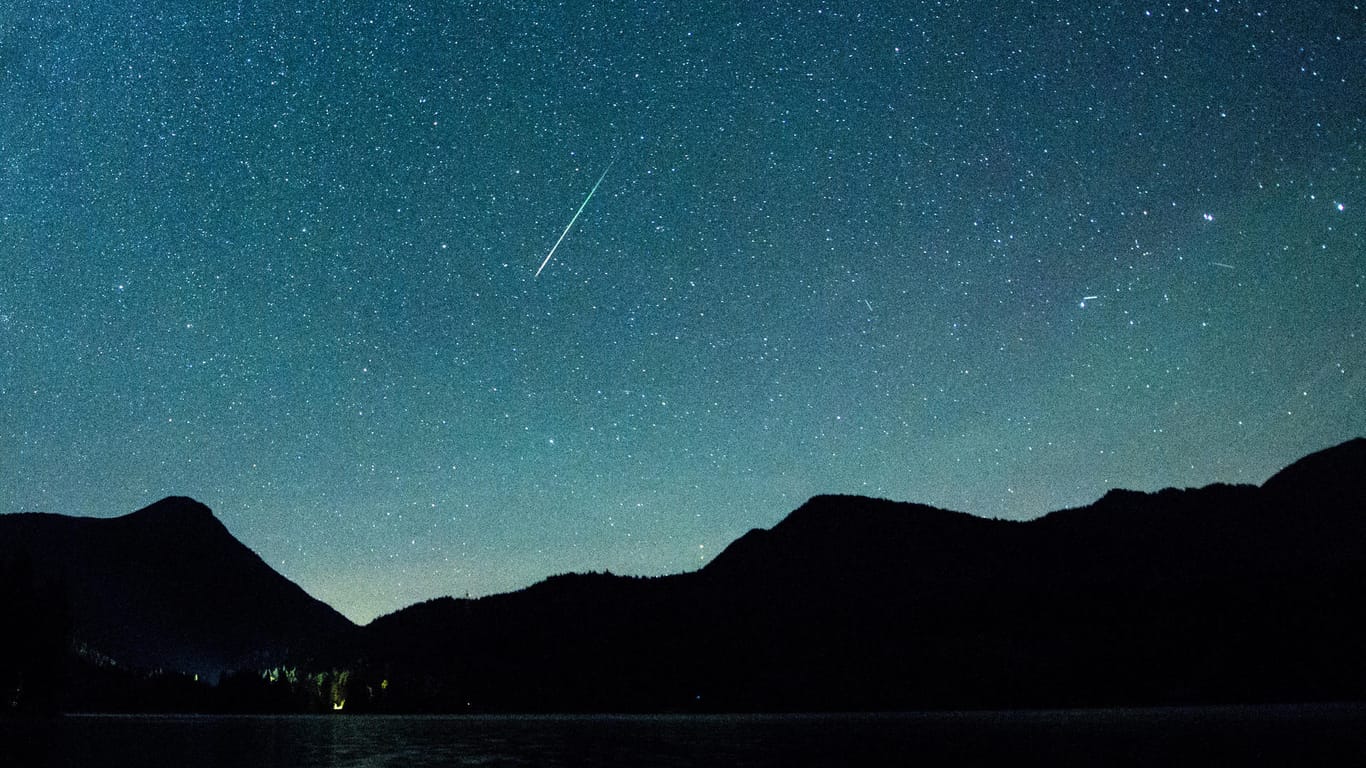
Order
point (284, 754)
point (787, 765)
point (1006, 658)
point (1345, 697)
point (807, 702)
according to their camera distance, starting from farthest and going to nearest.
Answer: point (1006, 658)
point (807, 702)
point (1345, 697)
point (284, 754)
point (787, 765)

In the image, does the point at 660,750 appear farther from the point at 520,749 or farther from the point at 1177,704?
the point at 1177,704

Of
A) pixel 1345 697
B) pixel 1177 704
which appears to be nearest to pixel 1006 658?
pixel 1177 704

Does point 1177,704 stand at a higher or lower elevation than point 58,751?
lower

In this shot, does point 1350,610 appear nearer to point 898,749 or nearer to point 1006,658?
point 1006,658

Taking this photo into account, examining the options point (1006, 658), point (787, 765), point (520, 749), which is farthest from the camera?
point (1006, 658)

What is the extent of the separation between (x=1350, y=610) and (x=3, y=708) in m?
231

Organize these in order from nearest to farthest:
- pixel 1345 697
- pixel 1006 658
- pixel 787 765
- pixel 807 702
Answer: pixel 787 765 < pixel 1345 697 < pixel 807 702 < pixel 1006 658

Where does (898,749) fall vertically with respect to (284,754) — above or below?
below

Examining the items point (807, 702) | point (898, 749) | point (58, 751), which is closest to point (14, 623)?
point (58, 751)

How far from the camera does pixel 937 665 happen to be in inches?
7835

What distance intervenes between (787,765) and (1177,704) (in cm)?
17209

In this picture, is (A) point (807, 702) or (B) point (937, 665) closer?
(A) point (807, 702)

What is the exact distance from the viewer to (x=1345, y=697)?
169500mm

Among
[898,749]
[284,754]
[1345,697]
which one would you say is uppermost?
[284,754]
